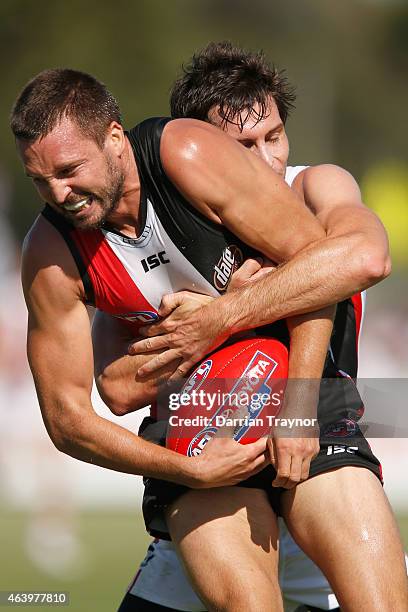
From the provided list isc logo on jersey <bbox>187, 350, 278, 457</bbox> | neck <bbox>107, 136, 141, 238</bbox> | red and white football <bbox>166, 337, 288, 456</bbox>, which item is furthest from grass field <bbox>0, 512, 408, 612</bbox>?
neck <bbox>107, 136, 141, 238</bbox>

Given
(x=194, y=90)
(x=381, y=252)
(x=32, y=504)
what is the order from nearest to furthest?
(x=381, y=252)
(x=194, y=90)
(x=32, y=504)

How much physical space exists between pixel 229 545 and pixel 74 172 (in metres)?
1.30

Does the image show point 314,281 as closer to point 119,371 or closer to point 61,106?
point 119,371

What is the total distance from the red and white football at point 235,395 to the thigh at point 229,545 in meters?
0.20

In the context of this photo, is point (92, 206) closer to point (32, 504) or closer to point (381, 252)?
point (381, 252)

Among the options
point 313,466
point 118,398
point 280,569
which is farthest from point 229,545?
point 118,398

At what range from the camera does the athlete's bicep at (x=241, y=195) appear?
3301 mm

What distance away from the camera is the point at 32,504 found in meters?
8.27

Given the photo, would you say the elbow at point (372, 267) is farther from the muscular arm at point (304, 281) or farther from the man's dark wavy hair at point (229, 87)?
the man's dark wavy hair at point (229, 87)

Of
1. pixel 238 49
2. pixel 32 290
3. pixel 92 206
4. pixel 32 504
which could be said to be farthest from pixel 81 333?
pixel 32 504

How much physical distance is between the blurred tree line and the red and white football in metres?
11.5

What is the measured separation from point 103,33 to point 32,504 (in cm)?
908

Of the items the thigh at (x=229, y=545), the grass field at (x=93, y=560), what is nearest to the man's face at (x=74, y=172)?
the thigh at (x=229, y=545)

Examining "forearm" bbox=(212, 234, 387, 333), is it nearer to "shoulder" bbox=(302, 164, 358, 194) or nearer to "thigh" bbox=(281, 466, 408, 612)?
"shoulder" bbox=(302, 164, 358, 194)
